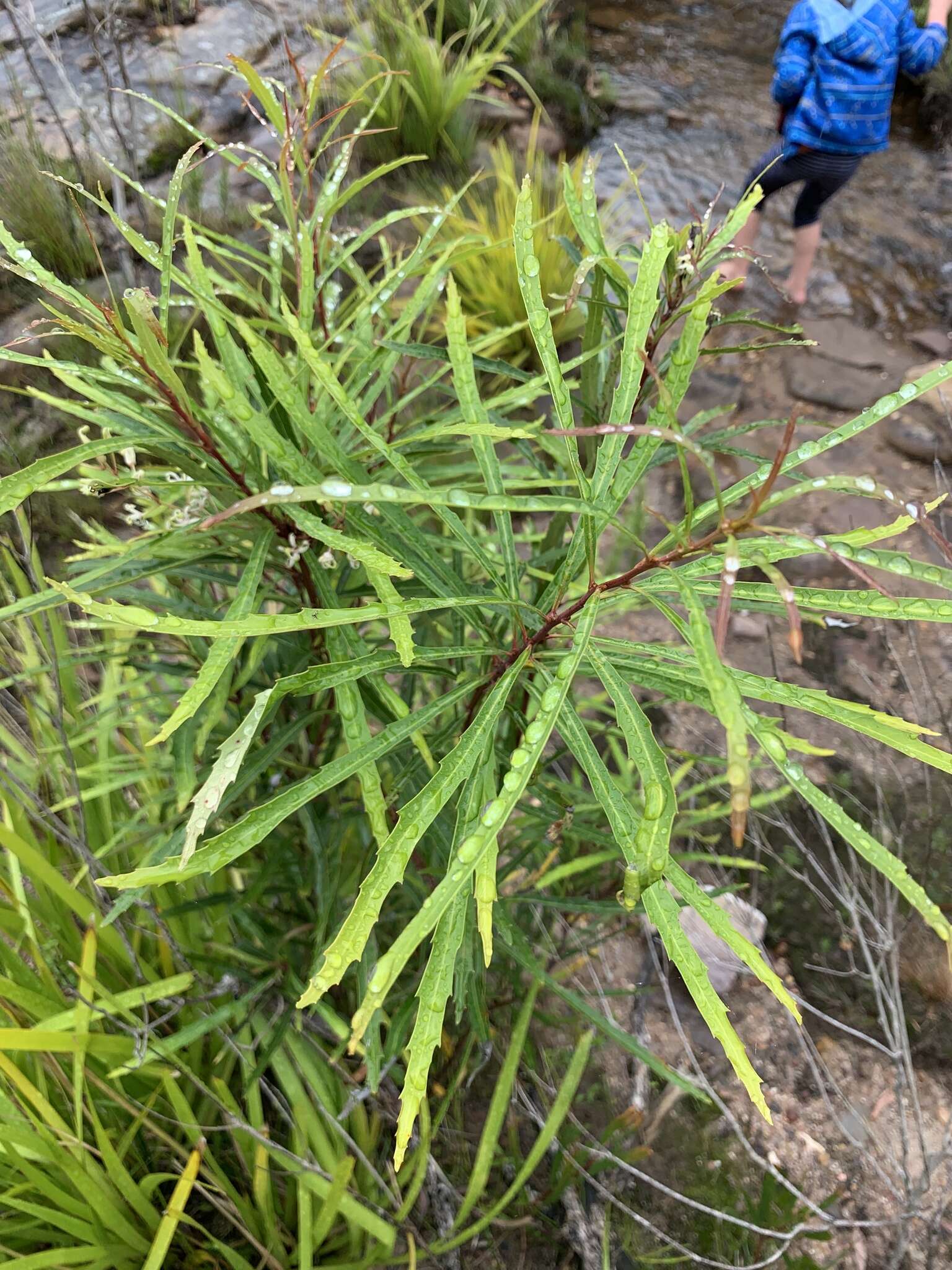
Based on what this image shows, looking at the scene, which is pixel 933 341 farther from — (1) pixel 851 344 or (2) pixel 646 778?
(2) pixel 646 778

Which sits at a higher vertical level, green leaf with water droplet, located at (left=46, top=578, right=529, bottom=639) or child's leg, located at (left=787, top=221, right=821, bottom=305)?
green leaf with water droplet, located at (left=46, top=578, right=529, bottom=639)

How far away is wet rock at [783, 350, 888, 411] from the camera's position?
3223mm

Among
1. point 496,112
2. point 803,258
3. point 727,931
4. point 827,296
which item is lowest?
point 827,296

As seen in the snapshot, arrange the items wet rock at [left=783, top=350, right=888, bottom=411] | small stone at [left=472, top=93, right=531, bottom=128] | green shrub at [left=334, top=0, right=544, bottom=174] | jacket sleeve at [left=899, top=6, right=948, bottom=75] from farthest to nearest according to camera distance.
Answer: small stone at [left=472, top=93, right=531, bottom=128] → green shrub at [left=334, top=0, right=544, bottom=174] → wet rock at [left=783, top=350, right=888, bottom=411] → jacket sleeve at [left=899, top=6, right=948, bottom=75]

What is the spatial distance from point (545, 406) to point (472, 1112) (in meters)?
2.25

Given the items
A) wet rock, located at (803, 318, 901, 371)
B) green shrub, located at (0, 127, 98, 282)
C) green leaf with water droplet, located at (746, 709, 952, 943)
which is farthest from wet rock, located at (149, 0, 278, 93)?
green leaf with water droplet, located at (746, 709, 952, 943)

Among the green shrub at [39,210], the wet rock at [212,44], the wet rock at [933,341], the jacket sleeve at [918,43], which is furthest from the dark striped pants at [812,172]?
the green shrub at [39,210]

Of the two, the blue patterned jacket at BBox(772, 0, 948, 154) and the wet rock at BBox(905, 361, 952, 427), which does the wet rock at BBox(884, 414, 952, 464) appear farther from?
the blue patterned jacket at BBox(772, 0, 948, 154)

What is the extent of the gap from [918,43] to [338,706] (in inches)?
134

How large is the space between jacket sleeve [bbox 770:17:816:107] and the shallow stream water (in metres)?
0.58

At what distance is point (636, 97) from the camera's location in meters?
4.95

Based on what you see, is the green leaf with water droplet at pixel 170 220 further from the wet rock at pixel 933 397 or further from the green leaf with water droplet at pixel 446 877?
the wet rock at pixel 933 397

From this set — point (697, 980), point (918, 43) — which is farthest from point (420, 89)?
point (697, 980)

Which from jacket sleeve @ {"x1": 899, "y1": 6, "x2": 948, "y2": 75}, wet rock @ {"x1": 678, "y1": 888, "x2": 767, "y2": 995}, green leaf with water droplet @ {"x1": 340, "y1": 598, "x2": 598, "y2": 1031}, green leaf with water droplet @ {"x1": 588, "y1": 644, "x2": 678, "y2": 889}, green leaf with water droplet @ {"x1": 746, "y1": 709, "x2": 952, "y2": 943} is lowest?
wet rock @ {"x1": 678, "y1": 888, "x2": 767, "y2": 995}
